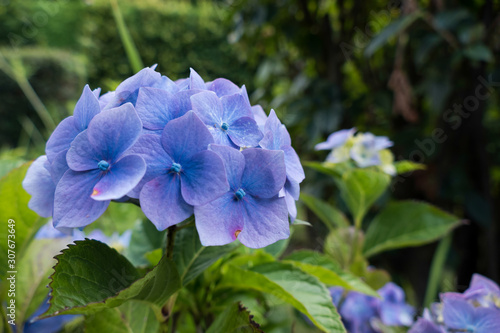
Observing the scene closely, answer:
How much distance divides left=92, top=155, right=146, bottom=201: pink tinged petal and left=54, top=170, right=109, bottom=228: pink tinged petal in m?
0.01

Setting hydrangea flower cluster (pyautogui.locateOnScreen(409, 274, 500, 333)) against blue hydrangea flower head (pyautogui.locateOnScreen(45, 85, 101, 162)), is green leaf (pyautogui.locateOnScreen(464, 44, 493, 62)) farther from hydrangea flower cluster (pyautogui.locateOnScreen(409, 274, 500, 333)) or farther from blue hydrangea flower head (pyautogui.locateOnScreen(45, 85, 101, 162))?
blue hydrangea flower head (pyautogui.locateOnScreen(45, 85, 101, 162))

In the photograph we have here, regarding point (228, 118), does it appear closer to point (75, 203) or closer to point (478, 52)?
point (75, 203)

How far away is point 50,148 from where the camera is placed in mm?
311

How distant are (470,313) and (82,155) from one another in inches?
16.6

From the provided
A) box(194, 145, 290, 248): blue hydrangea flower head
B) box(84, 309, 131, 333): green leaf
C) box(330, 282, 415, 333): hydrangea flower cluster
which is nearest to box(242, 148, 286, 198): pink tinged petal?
box(194, 145, 290, 248): blue hydrangea flower head

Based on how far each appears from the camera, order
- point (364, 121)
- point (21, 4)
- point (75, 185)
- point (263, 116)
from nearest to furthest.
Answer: point (75, 185), point (263, 116), point (364, 121), point (21, 4)

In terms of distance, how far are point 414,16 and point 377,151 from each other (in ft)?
1.66

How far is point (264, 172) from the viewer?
30 cm

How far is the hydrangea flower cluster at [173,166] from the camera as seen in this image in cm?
28

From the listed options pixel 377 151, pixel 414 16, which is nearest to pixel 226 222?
pixel 377 151

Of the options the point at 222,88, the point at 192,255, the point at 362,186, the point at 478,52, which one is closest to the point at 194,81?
the point at 222,88

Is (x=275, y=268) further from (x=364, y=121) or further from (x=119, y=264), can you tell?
(x=364, y=121)

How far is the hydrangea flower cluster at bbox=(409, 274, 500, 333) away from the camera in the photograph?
1.39 feet

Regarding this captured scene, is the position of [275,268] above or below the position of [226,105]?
below
